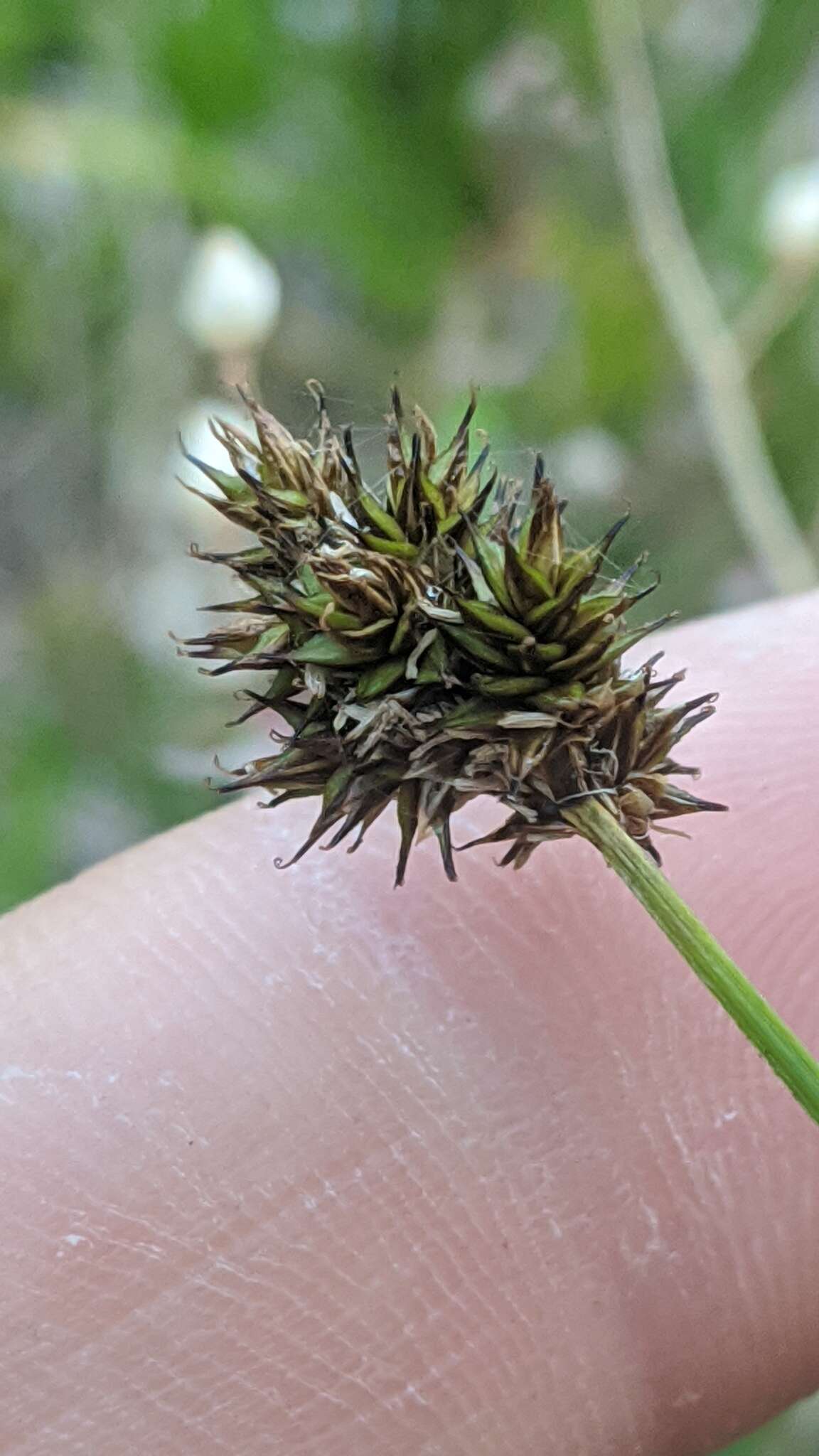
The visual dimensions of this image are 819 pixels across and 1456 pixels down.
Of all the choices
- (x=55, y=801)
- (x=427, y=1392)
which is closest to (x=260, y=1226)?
(x=427, y=1392)

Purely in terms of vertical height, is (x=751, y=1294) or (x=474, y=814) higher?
(x=474, y=814)

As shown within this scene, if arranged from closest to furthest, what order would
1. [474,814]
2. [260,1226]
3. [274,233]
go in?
[260,1226], [474,814], [274,233]

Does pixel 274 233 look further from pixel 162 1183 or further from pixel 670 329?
pixel 162 1183

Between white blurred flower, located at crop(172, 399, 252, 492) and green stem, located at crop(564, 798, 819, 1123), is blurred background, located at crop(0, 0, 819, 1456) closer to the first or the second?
white blurred flower, located at crop(172, 399, 252, 492)

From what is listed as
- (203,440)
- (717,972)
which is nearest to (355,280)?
(203,440)

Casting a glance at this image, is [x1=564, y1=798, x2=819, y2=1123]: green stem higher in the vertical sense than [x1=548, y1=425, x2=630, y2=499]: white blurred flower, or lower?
lower

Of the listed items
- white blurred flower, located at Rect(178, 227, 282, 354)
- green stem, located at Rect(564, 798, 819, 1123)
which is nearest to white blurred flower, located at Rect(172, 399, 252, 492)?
white blurred flower, located at Rect(178, 227, 282, 354)
